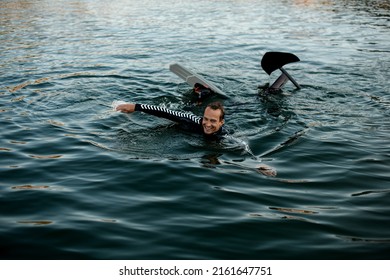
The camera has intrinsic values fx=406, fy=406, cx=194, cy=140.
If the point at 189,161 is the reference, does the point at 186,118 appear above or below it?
above

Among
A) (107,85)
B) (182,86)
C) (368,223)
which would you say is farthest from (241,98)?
(368,223)

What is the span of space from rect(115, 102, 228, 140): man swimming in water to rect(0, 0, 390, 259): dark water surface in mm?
254

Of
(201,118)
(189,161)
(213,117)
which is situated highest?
(213,117)

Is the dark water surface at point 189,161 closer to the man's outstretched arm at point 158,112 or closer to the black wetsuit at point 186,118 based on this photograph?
the black wetsuit at point 186,118

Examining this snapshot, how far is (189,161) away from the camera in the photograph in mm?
6477

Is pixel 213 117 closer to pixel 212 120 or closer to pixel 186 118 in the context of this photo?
pixel 212 120

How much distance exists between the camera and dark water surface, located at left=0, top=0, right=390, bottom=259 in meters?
4.43

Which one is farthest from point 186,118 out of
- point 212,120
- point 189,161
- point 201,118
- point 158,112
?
point 189,161

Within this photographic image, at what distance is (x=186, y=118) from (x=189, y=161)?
1.18 metres

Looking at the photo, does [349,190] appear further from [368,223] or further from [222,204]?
[222,204]

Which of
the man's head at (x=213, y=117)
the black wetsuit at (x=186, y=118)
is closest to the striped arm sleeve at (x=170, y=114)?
the black wetsuit at (x=186, y=118)

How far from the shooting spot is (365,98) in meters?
9.70

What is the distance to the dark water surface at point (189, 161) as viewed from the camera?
443 cm

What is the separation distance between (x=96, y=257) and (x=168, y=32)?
17.5 metres
